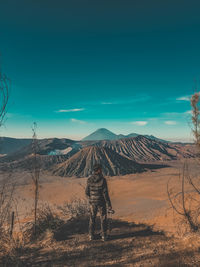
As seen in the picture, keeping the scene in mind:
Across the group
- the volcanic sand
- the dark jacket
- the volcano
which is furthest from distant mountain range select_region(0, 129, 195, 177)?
the dark jacket

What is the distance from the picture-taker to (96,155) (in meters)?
36.7

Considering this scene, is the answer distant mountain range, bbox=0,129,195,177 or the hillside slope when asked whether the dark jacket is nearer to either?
distant mountain range, bbox=0,129,195,177

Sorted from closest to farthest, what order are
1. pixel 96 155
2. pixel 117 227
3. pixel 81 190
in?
pixel 117 227, pixel 81 190, pixel 96 155

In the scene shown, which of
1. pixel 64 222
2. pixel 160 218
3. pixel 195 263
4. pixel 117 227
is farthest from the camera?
pixel 160 218

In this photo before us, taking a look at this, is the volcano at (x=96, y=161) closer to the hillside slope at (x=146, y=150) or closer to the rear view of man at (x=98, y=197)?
the hillside slope at (x=146, y=150)

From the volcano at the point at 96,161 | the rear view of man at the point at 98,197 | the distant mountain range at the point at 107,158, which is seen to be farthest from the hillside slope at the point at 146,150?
the rear view of man at the point at 98,197

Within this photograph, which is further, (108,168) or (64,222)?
(108,168)

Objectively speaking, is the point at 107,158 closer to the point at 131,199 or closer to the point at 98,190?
the point at 131,199

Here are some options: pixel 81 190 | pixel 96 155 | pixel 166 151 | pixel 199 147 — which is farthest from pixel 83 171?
pixel 166 151

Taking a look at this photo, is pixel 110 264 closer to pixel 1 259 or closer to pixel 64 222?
pixel 1 259

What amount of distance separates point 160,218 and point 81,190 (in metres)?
17.4

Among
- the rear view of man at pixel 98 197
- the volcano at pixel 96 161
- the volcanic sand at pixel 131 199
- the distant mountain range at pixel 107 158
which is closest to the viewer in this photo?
the rear view of man at pixel 98 197

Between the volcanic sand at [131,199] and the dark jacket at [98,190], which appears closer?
the dark jacket at [98,190]

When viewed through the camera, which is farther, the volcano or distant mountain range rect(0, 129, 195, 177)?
distant mountain range rect(0, 129, 195, 177)
